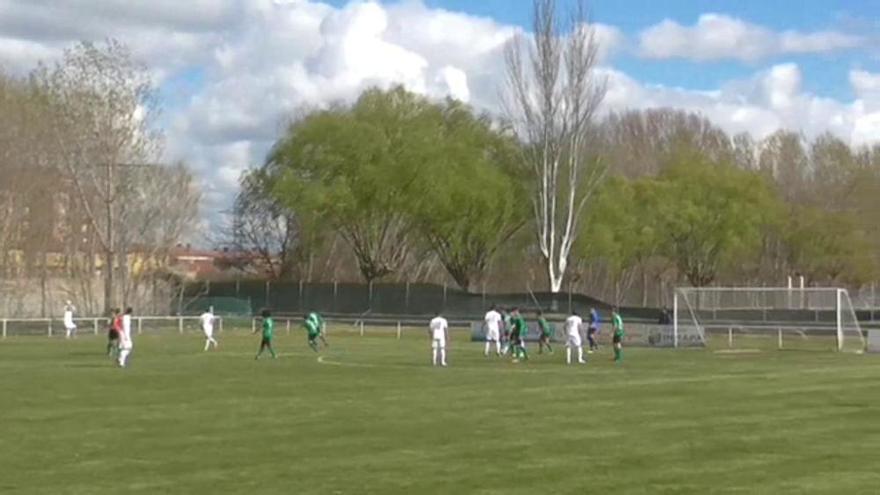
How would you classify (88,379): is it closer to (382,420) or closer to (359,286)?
(382,420)

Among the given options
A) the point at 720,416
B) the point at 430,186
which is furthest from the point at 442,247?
the point at 720,416

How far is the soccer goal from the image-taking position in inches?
2156

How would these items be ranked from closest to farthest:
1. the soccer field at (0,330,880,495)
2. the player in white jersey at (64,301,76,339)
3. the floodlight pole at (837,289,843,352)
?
the soccer field at (0,330,880,495)
the floodlight pole at (837,289,843,352)
the player in white jersey at (64,301,76,339)

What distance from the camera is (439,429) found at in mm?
21203

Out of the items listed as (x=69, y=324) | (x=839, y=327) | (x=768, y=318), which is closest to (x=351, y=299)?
(x=69, y=324)

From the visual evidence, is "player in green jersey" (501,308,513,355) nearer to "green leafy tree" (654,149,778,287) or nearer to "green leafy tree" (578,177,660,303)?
"green leafy tree" (578,177,660,303)

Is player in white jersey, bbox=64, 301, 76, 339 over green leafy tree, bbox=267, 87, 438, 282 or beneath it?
beneath

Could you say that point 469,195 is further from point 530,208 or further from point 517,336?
point 517,336

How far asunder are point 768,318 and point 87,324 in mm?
34562

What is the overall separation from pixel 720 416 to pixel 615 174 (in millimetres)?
75151

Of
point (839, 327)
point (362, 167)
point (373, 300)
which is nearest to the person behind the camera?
point (839, 327)

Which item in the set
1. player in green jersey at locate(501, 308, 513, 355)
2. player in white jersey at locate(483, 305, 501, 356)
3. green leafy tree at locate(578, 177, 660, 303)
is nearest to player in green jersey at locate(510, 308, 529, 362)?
player in white jersey at locate(483, 305, 501, 356)

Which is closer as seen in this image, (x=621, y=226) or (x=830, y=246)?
(x=621, y=226)

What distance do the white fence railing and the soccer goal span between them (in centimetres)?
2672
